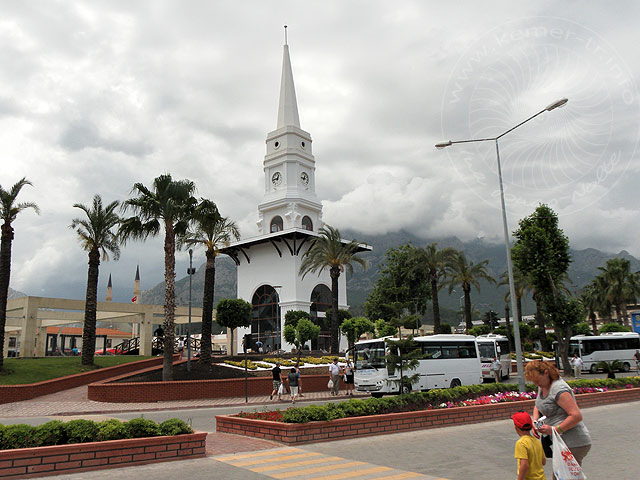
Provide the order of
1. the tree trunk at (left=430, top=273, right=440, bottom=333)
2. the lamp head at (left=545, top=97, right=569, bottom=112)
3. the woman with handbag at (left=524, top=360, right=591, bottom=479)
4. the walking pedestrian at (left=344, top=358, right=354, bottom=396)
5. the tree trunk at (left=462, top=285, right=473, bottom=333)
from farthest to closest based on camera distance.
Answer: the tree trunk at (left=462, top=285, right=473, bottom=333)
the tree trunk at (left=430, top=273, right=440, bottom=333)
the walking pedestrian at (left=344, top=358, right=354, bottom=396)
the lamp head at (left=545, top=97, right=569, bottom=112)
the woman with handbag at (left=524, top=360, right=591, bottom=479)

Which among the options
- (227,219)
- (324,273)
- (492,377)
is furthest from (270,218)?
(492,377)

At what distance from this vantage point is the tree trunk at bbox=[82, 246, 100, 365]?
2898 cm

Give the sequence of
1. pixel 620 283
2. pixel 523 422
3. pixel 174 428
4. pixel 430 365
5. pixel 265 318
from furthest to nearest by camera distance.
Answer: pixel 620 283 → pixel 265 318 → pixel 430 365 → pixel 174 428 → pixel 523 422

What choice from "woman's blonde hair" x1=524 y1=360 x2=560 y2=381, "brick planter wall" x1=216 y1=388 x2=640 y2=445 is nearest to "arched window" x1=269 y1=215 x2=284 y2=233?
"brick planter wall" x1=216 y1=388 x2=640 y2=445

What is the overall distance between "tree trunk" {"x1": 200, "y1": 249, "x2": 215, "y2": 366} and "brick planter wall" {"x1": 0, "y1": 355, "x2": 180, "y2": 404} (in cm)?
441

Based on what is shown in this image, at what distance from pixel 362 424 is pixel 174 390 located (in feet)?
47.1

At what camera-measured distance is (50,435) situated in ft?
26.6

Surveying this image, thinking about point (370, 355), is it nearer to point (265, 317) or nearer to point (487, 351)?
point (487, 351)

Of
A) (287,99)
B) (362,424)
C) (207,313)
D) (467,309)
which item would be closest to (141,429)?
(362,424)

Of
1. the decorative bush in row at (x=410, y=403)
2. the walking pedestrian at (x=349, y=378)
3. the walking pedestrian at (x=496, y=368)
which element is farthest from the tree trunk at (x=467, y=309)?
the decorative bush in row at (x=410, y=403)

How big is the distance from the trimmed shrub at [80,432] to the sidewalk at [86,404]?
1098cm

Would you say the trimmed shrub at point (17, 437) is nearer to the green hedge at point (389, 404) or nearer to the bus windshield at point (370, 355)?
the green hedge at point (389, 404)

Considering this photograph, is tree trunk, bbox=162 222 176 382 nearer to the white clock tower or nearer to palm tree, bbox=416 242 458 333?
palm tree, bbox=416 242 458 333

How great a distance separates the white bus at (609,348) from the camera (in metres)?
36.6
